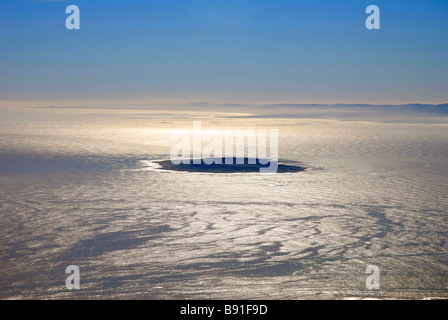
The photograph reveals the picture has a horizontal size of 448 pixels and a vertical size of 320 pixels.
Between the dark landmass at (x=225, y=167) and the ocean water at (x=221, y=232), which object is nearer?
the ocean water at (x=221, y=232)

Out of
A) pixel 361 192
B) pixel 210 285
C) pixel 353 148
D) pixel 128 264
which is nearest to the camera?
pixel 210 285

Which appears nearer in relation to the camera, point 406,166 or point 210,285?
point 210,285

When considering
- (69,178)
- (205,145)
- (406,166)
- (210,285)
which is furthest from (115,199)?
(205,145)

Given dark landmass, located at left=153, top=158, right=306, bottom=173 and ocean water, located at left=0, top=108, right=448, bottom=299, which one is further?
dark landmass, located at left=153, top=158, right=306, bottom=173
